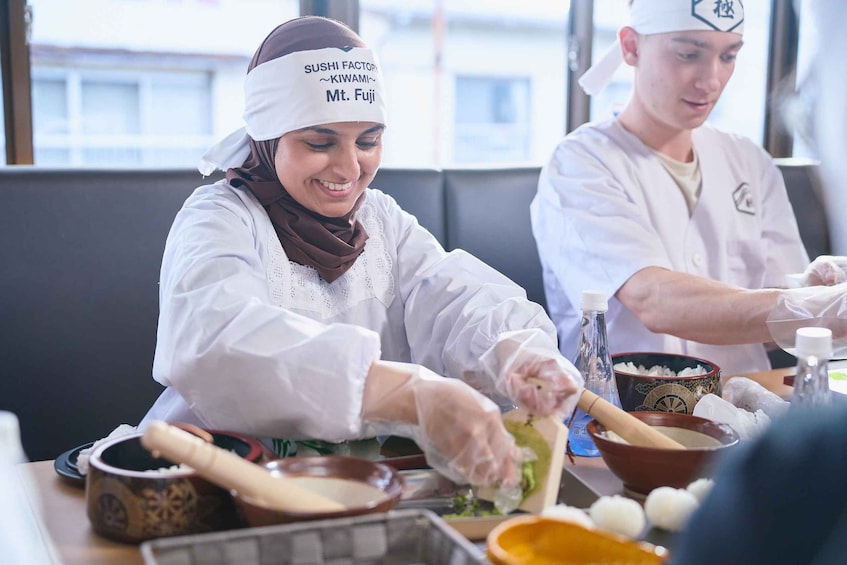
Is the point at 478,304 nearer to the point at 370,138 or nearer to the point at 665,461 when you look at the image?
the point at 370,138

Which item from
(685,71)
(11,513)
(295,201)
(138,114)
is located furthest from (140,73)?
(11,513)

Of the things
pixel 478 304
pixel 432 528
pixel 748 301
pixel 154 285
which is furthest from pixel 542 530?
pixel 154 285

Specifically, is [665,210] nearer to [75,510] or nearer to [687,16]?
[687,16]

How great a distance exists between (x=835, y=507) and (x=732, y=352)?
1.83 m

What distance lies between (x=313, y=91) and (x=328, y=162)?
13 centimetres

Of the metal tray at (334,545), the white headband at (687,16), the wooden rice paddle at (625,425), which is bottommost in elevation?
the metal tray at (334,545)

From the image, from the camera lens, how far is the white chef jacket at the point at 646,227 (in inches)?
84.7

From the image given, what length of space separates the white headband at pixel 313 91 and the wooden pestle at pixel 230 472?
77 centimetres

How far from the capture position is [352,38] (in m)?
1.60

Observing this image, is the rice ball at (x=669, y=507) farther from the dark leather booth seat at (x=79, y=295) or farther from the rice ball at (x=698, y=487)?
the dark leather booth seat at (x=79, y=295)

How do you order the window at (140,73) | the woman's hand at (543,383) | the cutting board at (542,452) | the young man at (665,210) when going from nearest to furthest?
the cutting board at (542,452)
the woman's hand at (543,383)
the young man at (665,210)
the window at (140,73)

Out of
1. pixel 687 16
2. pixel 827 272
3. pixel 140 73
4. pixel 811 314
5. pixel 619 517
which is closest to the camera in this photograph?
pixel 619 517

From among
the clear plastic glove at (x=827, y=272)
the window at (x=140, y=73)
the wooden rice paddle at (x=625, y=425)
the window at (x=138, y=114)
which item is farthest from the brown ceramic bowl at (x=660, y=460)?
the window at (x=138, y=114)

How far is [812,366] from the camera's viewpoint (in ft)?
3.83
